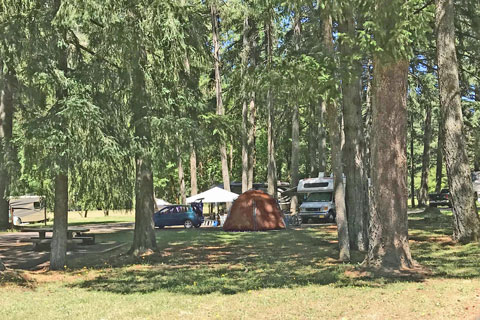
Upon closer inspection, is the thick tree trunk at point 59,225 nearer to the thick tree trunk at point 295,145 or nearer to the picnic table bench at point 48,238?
the picnic table bench at point 48,238

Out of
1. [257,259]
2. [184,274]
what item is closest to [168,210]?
[257,259]

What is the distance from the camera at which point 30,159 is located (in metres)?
12.6

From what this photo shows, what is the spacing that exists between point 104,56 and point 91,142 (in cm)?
267

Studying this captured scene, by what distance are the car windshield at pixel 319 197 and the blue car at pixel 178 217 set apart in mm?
7135

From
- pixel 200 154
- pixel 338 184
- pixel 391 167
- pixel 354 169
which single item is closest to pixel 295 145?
pixel 354 169

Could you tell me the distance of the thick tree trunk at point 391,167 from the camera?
1058 cm

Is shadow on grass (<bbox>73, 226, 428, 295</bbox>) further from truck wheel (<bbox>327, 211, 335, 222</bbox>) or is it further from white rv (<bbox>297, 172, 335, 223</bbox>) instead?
truck wheel (<bbox>327, 211, 335, 222</bbox>)

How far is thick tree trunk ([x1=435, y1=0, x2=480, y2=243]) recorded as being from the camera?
15.2 meters

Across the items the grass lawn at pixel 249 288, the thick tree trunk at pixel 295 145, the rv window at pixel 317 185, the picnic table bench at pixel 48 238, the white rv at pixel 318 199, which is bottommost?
the grass lawn at pixel 249 288

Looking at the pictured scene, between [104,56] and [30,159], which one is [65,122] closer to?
[30,159]

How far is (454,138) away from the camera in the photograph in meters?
15.6

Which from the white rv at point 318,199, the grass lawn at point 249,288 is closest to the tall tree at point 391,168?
the grass lawn at point 249,288

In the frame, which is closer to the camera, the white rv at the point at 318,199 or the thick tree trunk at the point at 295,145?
the white rv at the point at 318,199

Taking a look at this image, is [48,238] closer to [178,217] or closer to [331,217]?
[178,217]
